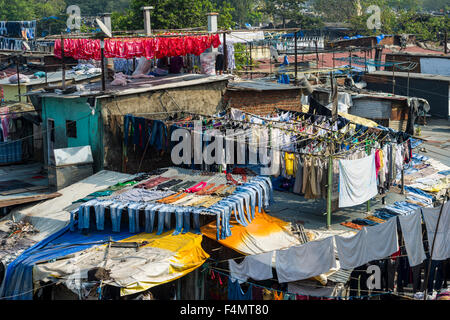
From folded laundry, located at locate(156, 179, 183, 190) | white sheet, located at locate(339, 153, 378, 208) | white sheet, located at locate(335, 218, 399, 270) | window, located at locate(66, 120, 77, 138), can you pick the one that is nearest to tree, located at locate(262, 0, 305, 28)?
window, located at locate(66, 120, 77, 138)

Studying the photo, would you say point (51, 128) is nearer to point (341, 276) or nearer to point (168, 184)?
point (168, 184)

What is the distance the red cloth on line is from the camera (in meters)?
18.5

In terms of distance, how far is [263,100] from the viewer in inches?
890

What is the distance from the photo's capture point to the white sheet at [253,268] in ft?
39.1

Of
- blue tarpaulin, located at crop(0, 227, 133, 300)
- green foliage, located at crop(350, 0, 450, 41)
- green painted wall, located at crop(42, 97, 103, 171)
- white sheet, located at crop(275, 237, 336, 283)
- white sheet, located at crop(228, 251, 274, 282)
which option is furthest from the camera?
green foliage, located at crop(350, 0, 450, 41)

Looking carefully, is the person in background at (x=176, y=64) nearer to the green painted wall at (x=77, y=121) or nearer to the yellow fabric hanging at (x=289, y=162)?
the green painted wall at (x=77, y=121)

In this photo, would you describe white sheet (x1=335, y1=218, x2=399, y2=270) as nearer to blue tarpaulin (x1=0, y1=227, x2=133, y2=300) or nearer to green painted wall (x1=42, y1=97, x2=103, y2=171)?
blue tarpaulin (x1=0, y1=227, x2=133, y2=300)

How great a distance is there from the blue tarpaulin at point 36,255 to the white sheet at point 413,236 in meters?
6.03

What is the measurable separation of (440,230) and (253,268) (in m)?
4.04

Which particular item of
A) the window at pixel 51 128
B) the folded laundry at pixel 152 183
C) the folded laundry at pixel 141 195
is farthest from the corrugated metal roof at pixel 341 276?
the window at pixel 51 128

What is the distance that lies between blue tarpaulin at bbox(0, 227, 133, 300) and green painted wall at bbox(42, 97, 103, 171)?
4.87 metres

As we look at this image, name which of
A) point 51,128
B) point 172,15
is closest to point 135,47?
point 51,128
